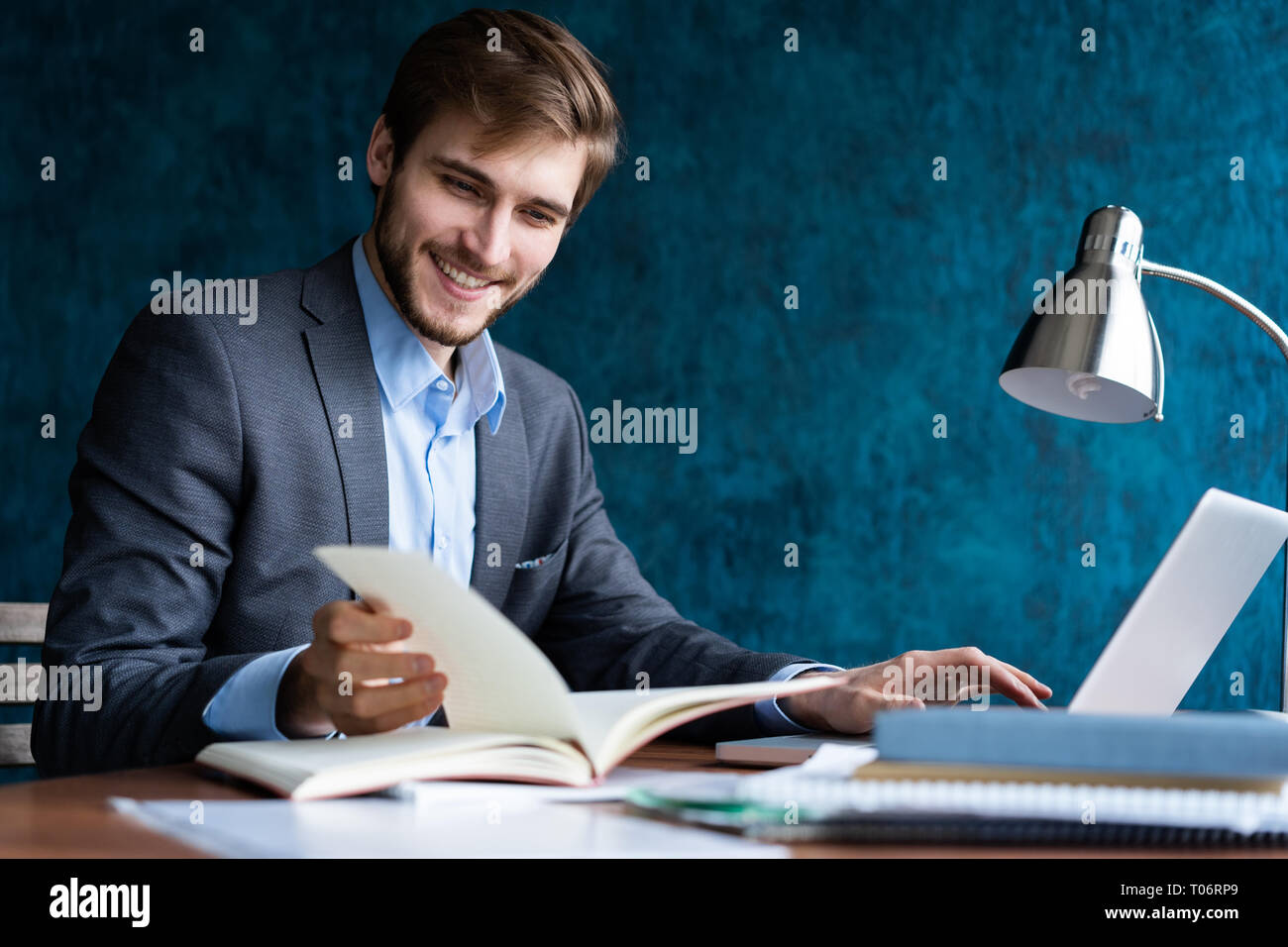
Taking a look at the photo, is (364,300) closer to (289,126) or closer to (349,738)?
(349,738)

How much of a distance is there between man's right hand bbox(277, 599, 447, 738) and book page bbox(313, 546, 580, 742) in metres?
0.01

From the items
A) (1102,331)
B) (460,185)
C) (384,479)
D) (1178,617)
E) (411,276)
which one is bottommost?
(1178,617)

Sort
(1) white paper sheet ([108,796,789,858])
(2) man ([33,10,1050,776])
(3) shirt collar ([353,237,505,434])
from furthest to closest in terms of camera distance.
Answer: (3) shirt collar ([353,237,505,434]), (2) man ([33,10,1050,776]), (1) white paper sheet ([108,796,789,858])

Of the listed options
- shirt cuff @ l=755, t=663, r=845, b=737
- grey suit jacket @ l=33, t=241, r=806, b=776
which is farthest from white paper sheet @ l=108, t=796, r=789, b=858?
shirt cuff @ l=755, t=663, r=845, b=737

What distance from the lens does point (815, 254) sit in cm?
284

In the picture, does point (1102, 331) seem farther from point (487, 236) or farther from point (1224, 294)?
point (487, 236)

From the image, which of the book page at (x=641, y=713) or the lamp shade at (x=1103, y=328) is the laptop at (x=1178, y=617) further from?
the lamp shade at (x=1103, y=328)

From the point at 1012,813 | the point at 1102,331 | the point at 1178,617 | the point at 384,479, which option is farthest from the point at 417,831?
the point at 1102,331

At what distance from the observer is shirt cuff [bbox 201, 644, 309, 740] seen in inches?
34.0

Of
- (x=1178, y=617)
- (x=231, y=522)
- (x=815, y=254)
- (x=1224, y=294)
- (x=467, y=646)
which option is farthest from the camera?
(x=815, y=254)

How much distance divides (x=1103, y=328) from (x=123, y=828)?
91 centimetres

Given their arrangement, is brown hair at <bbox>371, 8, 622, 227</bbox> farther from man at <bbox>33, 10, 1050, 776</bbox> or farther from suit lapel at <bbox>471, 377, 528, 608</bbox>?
suit lapel at <bbox>471, 377, 528, 608</bbox>

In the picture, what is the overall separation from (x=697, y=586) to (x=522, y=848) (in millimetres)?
2288
